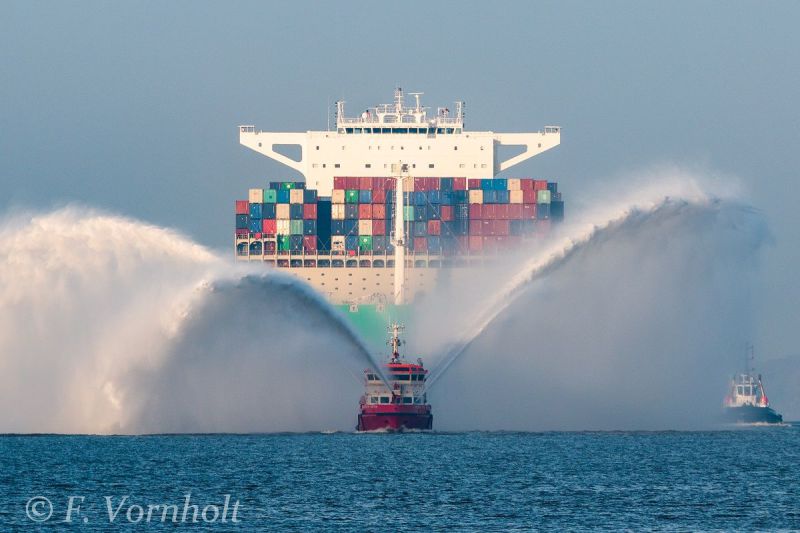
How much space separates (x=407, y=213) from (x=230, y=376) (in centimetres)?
2503

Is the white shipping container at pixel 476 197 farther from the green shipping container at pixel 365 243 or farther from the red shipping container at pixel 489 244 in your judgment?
the green shipping container at pixel 365 243

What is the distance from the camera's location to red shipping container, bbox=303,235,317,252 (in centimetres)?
9856

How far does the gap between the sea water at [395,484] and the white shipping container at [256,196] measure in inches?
914

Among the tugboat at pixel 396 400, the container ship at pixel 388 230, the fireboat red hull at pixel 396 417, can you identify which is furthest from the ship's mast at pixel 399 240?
the fireboat red hull at pixel 396 417

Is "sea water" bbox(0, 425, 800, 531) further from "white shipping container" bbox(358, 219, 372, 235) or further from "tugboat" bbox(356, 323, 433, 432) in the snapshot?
"white shipping container" bbox(358, 219, 372, 235)

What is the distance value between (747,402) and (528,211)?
31145mm

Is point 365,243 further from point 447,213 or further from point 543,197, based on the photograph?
point 543,197

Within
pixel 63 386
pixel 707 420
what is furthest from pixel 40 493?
pixel 707 420

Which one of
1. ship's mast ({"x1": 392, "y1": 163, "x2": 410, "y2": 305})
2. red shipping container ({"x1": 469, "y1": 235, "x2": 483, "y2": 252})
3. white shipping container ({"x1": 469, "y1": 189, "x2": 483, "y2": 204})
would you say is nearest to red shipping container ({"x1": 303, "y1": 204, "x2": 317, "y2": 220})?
ship's mast ({"x1": 392, "y1": 163, "x2": 410, "y2": 305})

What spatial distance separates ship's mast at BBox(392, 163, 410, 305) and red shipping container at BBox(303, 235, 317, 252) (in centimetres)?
587

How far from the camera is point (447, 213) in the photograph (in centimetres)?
9881

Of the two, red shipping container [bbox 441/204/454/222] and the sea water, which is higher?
red shipping container [bbox 441/204/454/222]

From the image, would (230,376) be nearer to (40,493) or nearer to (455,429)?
(455,429)

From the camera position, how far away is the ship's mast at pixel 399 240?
92.9 metres
